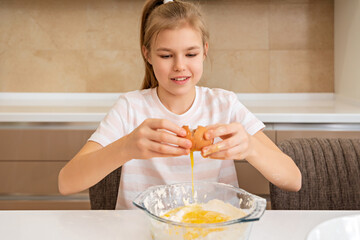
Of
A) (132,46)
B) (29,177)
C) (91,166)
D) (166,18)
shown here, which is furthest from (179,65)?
(132,46)

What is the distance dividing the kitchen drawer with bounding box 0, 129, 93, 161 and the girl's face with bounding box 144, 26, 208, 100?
84 centimetres

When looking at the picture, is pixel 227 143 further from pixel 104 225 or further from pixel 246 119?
pixel 246 119

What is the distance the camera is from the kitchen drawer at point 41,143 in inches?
72.3

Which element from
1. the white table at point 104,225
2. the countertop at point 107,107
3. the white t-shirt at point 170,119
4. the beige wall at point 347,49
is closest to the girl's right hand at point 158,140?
the white table at point 104,225

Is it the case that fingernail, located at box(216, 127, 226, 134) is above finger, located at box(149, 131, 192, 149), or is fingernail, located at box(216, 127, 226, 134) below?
above

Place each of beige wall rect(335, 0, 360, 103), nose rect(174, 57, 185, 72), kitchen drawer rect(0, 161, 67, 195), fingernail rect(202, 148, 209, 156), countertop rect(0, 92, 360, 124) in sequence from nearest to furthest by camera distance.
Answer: fingernail rect(202, 148, 209, 156)
nose rect(174, 57, 185, 72)
countertop rect(0, 92, 360, 124)
kitchen drawer rect(0, 161, 67, 195)
beige wall rect(335, 0, 360, 103)

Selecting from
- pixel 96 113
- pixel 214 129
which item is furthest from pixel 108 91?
pixel 214 129

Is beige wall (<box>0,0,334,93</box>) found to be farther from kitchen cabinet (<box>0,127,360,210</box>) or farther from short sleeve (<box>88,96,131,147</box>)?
short sleeve (<box>88,96,131,147</box>)

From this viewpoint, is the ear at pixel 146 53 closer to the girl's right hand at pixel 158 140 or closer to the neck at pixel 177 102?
the neck at pixel 177 102

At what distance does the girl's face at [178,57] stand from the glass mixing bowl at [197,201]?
41 cm

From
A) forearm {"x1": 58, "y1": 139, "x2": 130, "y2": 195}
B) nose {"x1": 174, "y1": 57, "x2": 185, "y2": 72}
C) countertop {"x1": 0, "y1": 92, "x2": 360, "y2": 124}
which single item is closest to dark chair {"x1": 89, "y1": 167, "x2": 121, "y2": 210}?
forearm {"x1": 58, "y1": 139, "x2": 130, "y2": 195}

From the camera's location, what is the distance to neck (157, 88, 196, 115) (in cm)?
123

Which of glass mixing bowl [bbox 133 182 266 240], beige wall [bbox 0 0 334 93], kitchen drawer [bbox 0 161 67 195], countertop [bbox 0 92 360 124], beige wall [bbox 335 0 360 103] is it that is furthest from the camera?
beige wall [bbox 0 0 334 93]

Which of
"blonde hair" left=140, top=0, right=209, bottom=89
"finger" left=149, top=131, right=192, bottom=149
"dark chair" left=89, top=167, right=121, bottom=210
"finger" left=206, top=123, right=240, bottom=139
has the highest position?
"blonde hair" left=140, top=0, right=209, bottom=89
